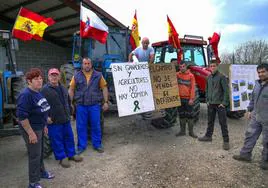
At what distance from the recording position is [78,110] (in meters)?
5.49

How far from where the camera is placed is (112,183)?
4.23 metres

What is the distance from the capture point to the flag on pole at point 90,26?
631cm

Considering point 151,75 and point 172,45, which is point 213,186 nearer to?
point 151,75

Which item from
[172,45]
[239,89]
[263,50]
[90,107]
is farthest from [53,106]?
[263,50]

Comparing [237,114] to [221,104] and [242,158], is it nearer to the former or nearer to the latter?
[221,104]

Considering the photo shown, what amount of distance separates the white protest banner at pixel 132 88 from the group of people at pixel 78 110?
31 cm

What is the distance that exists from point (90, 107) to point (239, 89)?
152 inches

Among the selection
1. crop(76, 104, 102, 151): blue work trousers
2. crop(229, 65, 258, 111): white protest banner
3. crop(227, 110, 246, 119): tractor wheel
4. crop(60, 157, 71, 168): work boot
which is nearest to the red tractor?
crop(227, 110, 246, 119): tractor wheel

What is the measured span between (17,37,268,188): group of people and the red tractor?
205cm

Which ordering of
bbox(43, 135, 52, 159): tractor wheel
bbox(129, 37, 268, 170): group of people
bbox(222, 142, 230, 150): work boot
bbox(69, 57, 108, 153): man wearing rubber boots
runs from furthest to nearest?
bbox(222, 142, 230, 150): work boot, bbox(69, 57, 108, 153): man wearing rubber boots, bbox(43, 135, 52, 159): tractor wheel, bbox(129, 37, 268, 170): group of people

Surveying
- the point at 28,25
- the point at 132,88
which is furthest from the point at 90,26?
the point at 28,25

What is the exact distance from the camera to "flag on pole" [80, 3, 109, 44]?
6.31 metres

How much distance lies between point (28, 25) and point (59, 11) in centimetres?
496

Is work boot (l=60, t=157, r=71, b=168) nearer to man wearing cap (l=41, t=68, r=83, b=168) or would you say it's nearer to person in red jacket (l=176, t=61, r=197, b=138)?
man wearing cap (l=41, t=68, r=83, b=168)
